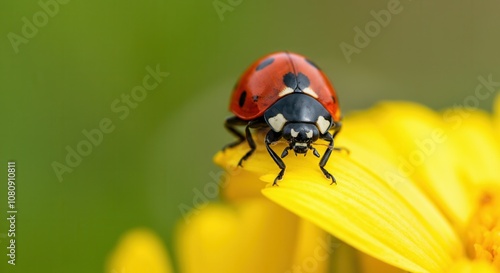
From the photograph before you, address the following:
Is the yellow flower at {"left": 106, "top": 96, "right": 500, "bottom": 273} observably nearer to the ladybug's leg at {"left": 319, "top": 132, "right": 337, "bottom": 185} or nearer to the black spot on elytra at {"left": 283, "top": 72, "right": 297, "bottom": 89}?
the ladybug's leg at {"left": 319, "top": 132, "right": 337, "bottom": 185}

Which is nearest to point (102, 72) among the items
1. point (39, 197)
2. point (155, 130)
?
point (155, 130)

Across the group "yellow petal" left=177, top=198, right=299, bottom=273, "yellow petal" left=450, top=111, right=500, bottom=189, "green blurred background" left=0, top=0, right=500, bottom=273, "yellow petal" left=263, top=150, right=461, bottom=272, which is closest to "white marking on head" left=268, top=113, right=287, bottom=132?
"yellow petal" left=263, top=150, right=461, bottom=272

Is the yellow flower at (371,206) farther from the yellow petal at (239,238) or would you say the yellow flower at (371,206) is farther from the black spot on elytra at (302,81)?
the black spot on elytra at (302,81)

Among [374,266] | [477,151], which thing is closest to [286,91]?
[374,266]

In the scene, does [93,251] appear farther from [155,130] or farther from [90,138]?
[155,130]

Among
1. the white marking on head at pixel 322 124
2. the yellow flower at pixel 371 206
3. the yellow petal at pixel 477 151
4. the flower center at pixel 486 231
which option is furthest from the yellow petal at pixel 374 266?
the yellow petal at pixel 477 151

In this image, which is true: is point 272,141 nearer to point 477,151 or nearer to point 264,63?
point 264,63
